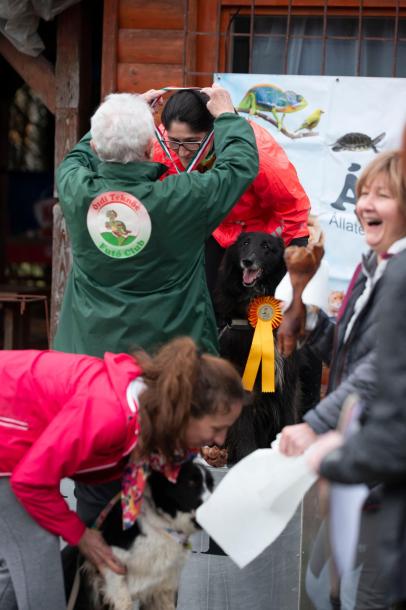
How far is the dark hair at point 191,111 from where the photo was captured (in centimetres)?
376

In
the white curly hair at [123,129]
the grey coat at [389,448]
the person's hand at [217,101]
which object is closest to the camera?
the grey coat at [389,448]

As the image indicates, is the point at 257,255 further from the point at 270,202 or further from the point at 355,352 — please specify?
the point at 355,352

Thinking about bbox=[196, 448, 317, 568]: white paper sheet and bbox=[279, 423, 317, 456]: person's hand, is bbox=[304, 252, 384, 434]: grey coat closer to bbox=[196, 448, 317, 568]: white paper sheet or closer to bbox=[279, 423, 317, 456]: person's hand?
bbox=[279, 423, 317, 456]: person's hand

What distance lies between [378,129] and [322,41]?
29.2 inches

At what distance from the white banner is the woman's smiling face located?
336cm

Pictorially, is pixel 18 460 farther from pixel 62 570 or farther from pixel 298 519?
pixel 298 519

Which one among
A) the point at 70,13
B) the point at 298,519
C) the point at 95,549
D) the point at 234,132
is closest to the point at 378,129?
the point at 70,13

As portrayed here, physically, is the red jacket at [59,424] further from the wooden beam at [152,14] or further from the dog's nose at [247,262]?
the wooden beam at [152,14]

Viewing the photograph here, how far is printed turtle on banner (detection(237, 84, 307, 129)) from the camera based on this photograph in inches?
233

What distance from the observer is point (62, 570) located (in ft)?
9.62

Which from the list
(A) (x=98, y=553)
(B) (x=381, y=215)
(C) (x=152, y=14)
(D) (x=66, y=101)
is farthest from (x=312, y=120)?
(A) (x=98, y=553)

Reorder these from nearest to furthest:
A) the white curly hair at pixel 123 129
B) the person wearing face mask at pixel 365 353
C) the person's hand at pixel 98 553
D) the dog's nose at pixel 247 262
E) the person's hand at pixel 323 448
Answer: the person's hand at pixel 323 448 < the person wearing face mask at pixel 365 353 < the person's hand at pixel 98 553 < the white curly hair at pixel 123 129 < the dog's nose at pixel 247 262

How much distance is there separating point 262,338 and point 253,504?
2051 millimetres

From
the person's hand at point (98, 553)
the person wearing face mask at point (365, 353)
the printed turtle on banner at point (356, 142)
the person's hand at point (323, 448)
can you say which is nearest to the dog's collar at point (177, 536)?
the person's hand at point (98, 553)
